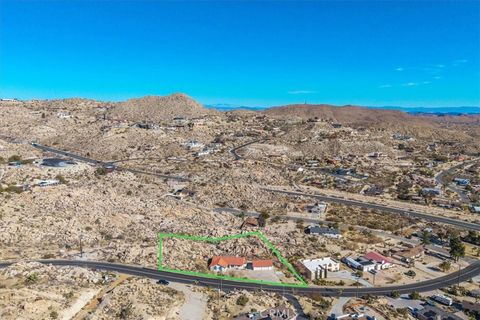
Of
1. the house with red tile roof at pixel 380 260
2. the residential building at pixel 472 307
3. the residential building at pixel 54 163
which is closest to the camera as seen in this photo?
the residential building at pixel 472 307

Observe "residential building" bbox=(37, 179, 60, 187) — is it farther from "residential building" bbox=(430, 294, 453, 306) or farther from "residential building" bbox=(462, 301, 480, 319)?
"residential building" bbox=(462, 301, 480, 319)

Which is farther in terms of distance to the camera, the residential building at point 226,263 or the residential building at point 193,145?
the residential building at point 193,145

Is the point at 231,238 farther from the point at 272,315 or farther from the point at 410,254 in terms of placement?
the point at 410,254

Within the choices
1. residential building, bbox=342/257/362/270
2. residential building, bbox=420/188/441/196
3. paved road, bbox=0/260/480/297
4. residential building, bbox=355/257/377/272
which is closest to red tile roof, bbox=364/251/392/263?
residential building, bbox=355/257/377/272

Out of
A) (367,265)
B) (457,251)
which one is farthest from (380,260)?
(457,251)

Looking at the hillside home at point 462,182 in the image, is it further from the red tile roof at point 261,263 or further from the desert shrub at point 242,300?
the desert shrub at point 242,300

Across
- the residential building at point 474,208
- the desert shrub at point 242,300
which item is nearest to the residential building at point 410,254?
the desert shrub at point 242,300
